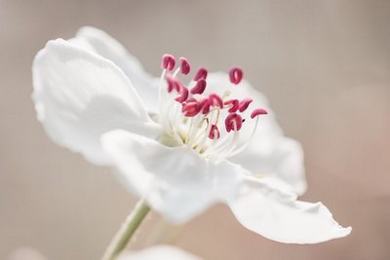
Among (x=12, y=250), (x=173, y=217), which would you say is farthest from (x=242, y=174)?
(x=12, y=250)

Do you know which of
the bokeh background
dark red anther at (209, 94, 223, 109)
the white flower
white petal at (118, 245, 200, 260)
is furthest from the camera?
the bokeh background

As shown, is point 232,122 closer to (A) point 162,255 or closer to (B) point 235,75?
(B) point 235,75

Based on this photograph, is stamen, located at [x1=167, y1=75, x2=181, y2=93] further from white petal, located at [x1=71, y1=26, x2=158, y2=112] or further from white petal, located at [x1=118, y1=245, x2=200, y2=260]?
white petal, located at [x1=118, y1=245, x2=200, y2=260]

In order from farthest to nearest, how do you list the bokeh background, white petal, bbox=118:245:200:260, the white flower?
1. the bokeh background
2. the white flower
3. white petal, bbox=118:245:200:260

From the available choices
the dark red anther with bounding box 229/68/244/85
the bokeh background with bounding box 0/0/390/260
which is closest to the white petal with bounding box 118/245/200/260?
the dark red anther with bounding box 229/68/244/85

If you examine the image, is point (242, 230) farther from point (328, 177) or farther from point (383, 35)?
point (383, 35)

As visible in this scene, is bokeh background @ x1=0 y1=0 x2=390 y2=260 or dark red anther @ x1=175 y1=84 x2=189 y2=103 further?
bokeh background @ x1=0 y1=0 x2=390 y2=260

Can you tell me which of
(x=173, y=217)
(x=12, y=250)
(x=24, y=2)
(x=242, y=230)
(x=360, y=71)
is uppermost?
(x=360, y=71)
